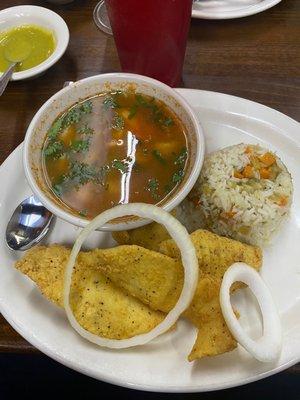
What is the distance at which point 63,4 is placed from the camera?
2141mm

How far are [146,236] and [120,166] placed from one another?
23 cm

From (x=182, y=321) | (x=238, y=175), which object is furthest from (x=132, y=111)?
(x=182, y=321)

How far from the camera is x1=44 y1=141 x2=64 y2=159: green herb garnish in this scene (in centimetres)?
143

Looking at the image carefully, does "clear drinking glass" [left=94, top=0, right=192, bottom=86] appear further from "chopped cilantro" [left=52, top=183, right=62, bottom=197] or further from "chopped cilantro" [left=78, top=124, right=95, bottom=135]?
"chopped cilantro" [left=52, top=183, right=62, bottom=197]

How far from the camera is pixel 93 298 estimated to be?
1.22m

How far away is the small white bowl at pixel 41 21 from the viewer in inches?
71.9

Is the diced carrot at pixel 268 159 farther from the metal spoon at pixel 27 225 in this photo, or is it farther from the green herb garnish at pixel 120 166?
the metal spoon at pixel 27 225

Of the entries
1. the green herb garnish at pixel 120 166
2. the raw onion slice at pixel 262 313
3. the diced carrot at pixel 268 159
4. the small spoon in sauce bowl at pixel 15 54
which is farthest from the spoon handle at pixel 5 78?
the raw onion slice at pixel 262 313

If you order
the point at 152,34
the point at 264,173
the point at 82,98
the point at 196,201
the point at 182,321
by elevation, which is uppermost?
the point at 152,34

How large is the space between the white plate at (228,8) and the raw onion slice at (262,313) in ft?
3.76

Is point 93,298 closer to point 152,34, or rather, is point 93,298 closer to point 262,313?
point 262,313

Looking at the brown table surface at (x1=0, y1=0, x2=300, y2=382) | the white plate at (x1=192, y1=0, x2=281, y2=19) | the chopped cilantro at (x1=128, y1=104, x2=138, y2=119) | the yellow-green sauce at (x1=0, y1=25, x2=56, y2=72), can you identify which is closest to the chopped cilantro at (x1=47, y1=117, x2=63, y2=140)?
the chopped cilantro at (x1=128, y1=104, x2=138, y2=119)

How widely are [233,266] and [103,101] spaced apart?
2.23 feet

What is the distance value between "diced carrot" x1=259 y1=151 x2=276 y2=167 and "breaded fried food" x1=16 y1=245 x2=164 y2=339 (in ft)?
1.82
